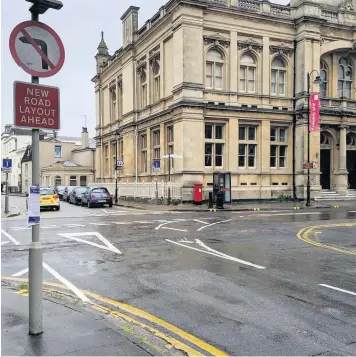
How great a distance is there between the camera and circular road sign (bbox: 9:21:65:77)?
15.8 ft

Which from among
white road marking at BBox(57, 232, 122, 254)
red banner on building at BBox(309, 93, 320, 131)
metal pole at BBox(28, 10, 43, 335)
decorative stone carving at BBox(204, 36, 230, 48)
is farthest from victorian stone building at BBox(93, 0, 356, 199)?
metal pole at BBox(28, 10, 43, 335)

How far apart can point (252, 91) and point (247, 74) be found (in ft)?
4.69

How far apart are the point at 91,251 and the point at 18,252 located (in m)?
1.98

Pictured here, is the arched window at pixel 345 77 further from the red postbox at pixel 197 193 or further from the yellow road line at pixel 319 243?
the yellow road line at pixel 319 243

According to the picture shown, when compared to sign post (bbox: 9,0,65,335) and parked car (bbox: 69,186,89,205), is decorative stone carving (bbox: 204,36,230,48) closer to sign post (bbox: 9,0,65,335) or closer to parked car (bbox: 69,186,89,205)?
parked car (bbox: 69,186,89,205)

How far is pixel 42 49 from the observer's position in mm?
5016

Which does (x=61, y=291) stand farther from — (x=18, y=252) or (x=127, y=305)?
(x=18, y=252)

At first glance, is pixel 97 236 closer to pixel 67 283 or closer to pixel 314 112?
pixel 67 283

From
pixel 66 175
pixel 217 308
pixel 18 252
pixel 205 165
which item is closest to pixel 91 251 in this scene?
pixel 18 252

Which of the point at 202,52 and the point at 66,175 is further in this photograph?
the point at 66,175

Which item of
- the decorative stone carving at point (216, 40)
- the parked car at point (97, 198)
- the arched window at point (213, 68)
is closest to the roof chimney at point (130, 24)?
the decorative stone carving at point (216, 40)

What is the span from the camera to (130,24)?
40344 mm

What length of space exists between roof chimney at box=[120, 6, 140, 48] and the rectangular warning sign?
122 feet

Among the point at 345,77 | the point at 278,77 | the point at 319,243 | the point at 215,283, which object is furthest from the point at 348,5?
the point at 215,283
